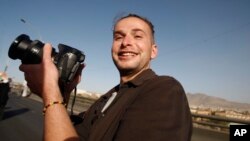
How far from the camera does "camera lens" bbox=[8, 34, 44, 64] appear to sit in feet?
6.51

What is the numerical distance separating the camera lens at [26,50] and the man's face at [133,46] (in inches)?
27.7

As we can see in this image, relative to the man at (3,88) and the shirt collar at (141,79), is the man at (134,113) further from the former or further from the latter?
the man at (3,88)

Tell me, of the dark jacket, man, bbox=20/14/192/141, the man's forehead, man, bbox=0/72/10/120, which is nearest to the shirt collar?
man, bbox=20/14/192/141

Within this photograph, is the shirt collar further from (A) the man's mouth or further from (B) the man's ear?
(B) the man's ear

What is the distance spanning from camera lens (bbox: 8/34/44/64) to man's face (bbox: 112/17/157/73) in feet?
2.31

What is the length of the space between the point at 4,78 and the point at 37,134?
319cm

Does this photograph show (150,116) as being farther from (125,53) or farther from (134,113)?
(125,53)

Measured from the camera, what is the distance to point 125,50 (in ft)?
8.31

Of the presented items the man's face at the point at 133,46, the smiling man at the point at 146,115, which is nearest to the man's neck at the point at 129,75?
the man's face at the point at 133,46

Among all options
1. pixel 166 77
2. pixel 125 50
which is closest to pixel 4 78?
pixel 125 50

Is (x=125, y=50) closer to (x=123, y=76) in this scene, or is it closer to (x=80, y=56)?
(x=123, y=76)

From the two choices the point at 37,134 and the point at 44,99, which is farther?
the point at 37,134

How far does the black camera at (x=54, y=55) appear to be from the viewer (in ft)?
6.26

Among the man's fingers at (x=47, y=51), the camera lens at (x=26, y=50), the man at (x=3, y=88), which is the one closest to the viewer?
the man's fingers at (x=47, y=51)
